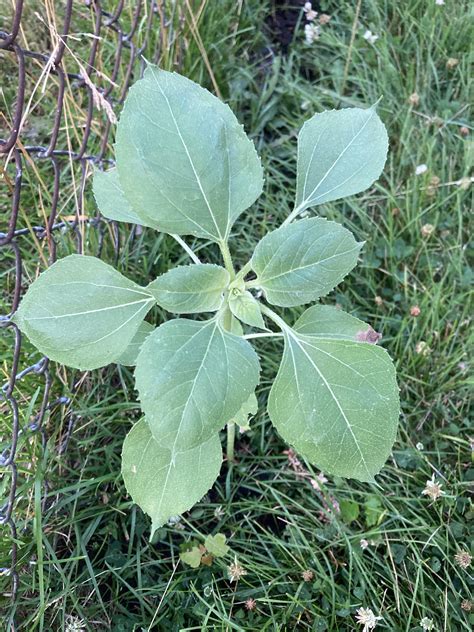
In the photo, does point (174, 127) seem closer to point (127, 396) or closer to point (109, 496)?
point (127, 396)

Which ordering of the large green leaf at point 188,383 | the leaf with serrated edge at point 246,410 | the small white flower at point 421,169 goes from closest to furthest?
the large green leaf at point 188,383 → the leaf with serrated edge at point 246,410 → the small white flower at point 421,169

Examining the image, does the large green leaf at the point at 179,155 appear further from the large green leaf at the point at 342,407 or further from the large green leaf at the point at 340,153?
the large green leaf at the point at 342,407

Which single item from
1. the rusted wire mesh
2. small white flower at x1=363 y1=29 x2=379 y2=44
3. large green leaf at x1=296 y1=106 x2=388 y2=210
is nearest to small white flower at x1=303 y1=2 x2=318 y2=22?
small white flower at x1=363 y1=29 x2=379 y2=44

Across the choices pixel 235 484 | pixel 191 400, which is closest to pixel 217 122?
pixel 191 400

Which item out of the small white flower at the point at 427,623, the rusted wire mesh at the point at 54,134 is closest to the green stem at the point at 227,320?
the rusted wire mesh at the point at 54,134

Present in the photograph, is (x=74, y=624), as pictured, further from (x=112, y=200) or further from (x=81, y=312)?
(x=112, y=200)
